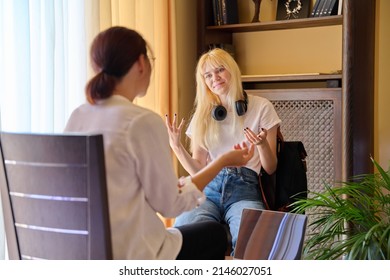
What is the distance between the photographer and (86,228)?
4.50ft

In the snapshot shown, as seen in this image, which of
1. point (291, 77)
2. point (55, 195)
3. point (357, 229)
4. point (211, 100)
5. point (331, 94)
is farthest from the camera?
point (291, 77)

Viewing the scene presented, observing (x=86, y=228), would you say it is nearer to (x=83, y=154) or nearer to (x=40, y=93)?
(x=83, y=154)

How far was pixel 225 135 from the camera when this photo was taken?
254 cm

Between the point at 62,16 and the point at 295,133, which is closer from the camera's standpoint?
the point at 62,16

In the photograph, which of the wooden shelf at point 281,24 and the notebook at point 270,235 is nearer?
the notebook at point 270,235

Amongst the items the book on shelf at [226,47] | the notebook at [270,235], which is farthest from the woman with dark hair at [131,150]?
the book on shelf at [226,47]

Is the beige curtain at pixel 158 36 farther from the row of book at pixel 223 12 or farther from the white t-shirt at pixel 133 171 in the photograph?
the white t-shirt at pixel 133 171

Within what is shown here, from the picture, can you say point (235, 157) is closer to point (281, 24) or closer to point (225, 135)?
point (225, 135)

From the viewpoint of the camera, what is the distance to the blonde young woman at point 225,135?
7.95ft

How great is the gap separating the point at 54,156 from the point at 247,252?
0.98 metres

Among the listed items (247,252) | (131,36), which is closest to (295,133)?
(247,252)

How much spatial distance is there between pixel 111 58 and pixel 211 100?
1118 mm

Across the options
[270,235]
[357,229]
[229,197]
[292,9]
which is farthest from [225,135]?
[292,9]

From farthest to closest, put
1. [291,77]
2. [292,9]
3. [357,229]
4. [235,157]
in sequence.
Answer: [292,9]
[291,77]
[357,229]
[235,157]
